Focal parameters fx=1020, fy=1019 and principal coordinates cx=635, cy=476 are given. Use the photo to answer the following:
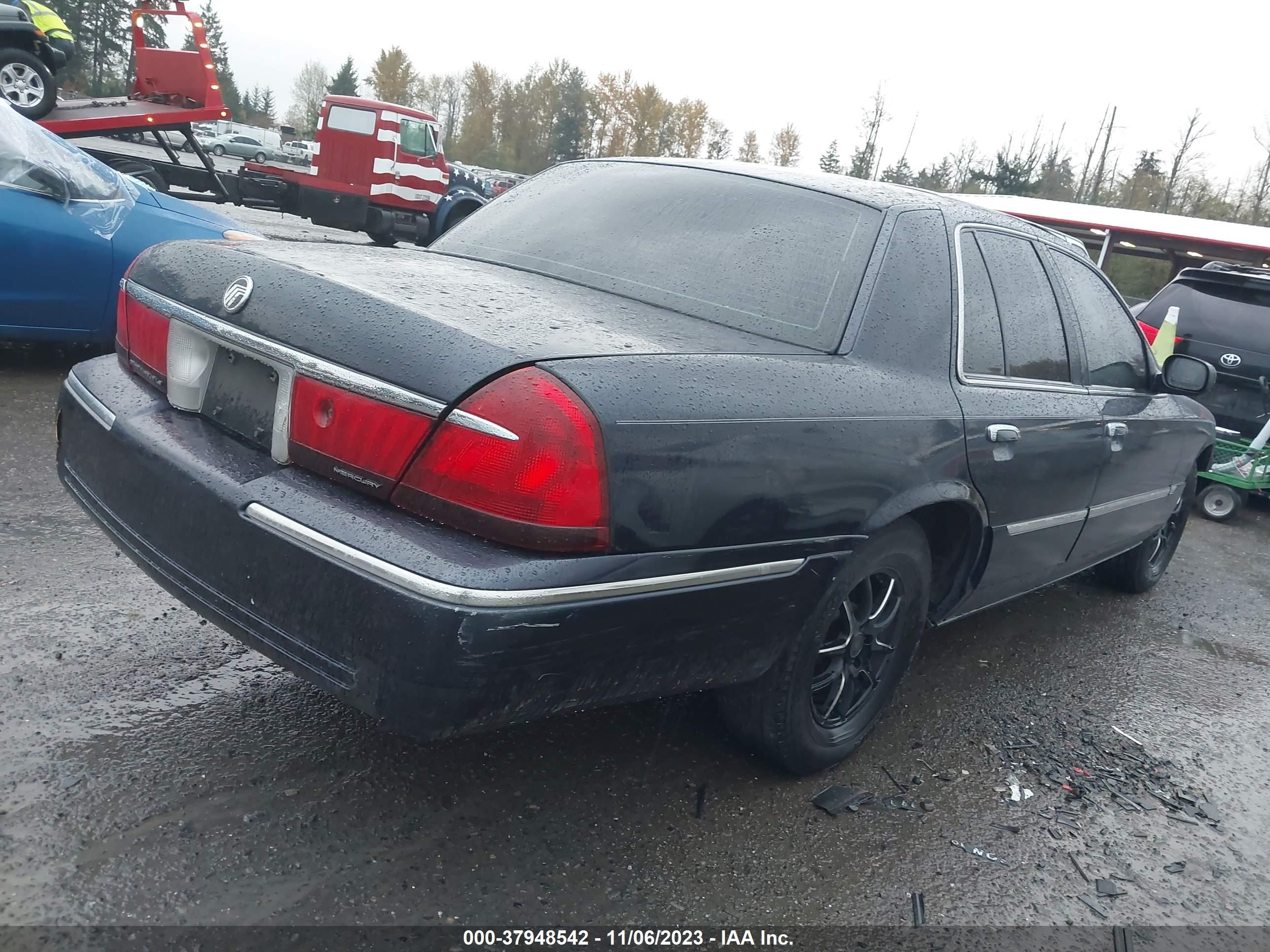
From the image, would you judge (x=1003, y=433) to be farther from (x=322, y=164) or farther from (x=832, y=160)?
(x=832, y=160)

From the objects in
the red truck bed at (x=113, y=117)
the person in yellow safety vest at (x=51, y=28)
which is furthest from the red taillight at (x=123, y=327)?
the person in yellow safety vest at (x=51, y=28)

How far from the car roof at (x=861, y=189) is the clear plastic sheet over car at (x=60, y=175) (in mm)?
3439

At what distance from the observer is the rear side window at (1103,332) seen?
3844mm

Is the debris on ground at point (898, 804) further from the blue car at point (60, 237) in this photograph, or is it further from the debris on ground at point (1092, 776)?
the blue car at point (60, 237)

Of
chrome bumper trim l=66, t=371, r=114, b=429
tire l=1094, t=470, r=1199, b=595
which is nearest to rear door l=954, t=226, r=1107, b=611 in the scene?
tire l=1094, t=470, r=1199, b=595

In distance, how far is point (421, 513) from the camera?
2.03 m

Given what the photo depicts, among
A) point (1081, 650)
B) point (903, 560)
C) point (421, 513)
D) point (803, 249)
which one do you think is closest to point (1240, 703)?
point (1081, 650)

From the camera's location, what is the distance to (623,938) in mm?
2168

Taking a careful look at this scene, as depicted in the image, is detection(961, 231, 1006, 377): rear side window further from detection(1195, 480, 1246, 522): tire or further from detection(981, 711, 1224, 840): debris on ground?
detection(1195, 480, 1246, 522): tire

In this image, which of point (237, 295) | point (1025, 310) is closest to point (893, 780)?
point (1025, 310)

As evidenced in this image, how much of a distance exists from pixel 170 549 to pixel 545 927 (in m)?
1.18

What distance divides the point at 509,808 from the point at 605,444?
1.09 metres

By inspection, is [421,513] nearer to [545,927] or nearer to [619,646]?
[619,646]

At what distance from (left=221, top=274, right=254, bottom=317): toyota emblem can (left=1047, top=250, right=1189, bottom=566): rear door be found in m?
2.80
